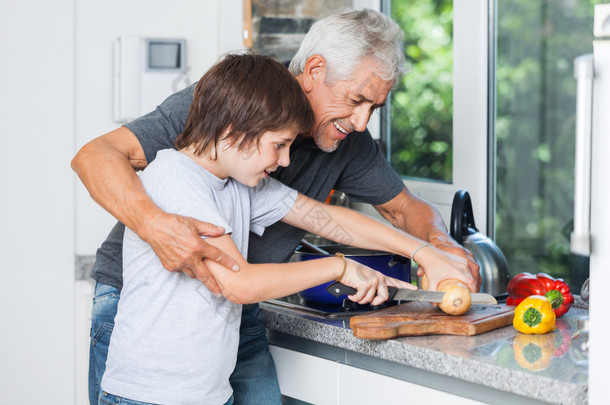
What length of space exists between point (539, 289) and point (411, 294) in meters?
0.42

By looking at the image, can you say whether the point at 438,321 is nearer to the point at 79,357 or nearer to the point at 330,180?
the point at 330,180

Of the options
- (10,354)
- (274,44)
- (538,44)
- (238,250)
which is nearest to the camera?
(238,250)

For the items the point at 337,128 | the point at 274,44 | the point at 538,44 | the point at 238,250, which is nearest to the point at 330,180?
the point at 337,128

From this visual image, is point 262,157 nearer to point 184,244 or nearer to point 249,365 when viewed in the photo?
point 184,244

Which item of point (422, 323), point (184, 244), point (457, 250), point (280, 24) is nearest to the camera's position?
point (184, 244)

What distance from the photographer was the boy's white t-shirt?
54.6 inches

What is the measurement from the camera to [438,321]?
1.59 meters

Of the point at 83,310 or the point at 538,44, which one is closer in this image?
the point at 538,44

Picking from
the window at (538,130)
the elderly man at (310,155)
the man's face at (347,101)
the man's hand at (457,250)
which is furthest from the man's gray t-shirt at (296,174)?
the window at (538,130)

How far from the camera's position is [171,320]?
1.39 m

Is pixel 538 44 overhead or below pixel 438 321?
overhead

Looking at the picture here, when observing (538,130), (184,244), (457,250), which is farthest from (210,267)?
(538,130)

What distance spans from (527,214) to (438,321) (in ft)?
2.57

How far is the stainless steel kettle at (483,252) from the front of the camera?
6.37ft
